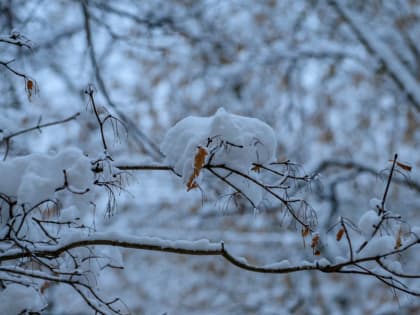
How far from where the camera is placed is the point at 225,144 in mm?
1444

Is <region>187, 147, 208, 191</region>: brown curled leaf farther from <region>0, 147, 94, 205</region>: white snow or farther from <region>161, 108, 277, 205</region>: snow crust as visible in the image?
<region>0, 147, 94, 205</region>: white snow

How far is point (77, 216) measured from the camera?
5.01 ft

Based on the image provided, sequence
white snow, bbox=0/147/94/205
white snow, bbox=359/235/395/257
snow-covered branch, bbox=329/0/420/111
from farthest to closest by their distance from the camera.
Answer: snow-covered branch, bbox=329/0/420/111, white snow, bbox=359/235/395/257, white snow, bbox=0/147/94/205

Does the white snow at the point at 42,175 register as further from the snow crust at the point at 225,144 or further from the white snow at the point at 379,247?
the white snow at the point at 379,247

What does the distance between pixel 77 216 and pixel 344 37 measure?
19.0 feet

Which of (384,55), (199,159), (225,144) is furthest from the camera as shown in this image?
(384,55)

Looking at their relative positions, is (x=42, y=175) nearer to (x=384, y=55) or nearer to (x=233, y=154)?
(x=233, y=154)

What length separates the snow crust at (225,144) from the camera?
1436mm

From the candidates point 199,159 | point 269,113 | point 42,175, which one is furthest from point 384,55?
point 42,175

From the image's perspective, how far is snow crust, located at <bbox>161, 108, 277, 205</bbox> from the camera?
1436mm

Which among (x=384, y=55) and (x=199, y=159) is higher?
(x=384, y=55)

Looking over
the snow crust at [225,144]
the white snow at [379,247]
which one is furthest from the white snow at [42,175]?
the white snow at [379,247]

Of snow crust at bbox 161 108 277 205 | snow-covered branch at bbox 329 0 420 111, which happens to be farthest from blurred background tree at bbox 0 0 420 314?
snow crust at bbox 161 108 277 205

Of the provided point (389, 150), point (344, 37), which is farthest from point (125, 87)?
point (389, 150)
